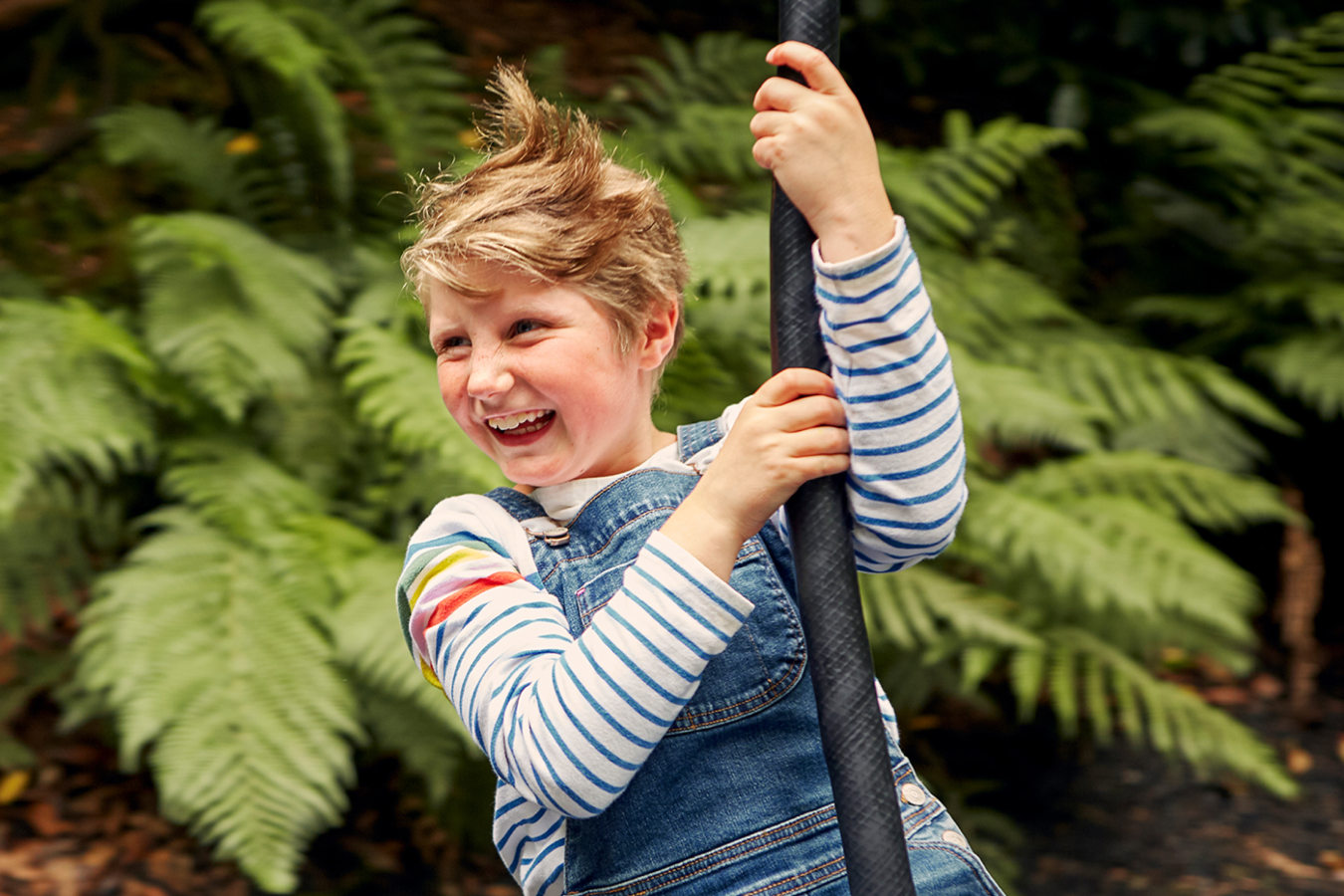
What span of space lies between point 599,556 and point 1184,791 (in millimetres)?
2432

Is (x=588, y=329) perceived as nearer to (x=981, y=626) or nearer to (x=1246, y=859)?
(x=981, y=626)

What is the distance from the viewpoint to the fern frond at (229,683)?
2.01 meters

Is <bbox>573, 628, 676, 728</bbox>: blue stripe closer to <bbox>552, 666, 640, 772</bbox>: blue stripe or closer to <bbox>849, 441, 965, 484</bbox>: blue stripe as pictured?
<bbox>552, 666, 640, 772</bbox>: blue stripe

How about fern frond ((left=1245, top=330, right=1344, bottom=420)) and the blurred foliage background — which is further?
fern frond ((left=1245, top=330, right=1344, bottom=420))

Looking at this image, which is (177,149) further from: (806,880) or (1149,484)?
(806,880)

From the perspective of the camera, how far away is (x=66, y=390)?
2172 mm

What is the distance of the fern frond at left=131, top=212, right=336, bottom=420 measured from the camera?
2.23 m

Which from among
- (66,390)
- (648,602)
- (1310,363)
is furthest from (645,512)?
(1310,363)

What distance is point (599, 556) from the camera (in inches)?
36.1

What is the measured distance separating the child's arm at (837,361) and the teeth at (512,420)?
0.61 ft

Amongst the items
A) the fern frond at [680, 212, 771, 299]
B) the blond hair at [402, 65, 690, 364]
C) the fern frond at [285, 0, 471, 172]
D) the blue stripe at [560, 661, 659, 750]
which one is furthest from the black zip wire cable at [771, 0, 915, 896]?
the fern frond at [285, 0, 471, 172]

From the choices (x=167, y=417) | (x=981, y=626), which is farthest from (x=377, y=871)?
(x=981, y=626)

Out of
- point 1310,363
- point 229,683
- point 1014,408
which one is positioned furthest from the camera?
point 1310,363

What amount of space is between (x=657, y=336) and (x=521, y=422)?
0.51ft
